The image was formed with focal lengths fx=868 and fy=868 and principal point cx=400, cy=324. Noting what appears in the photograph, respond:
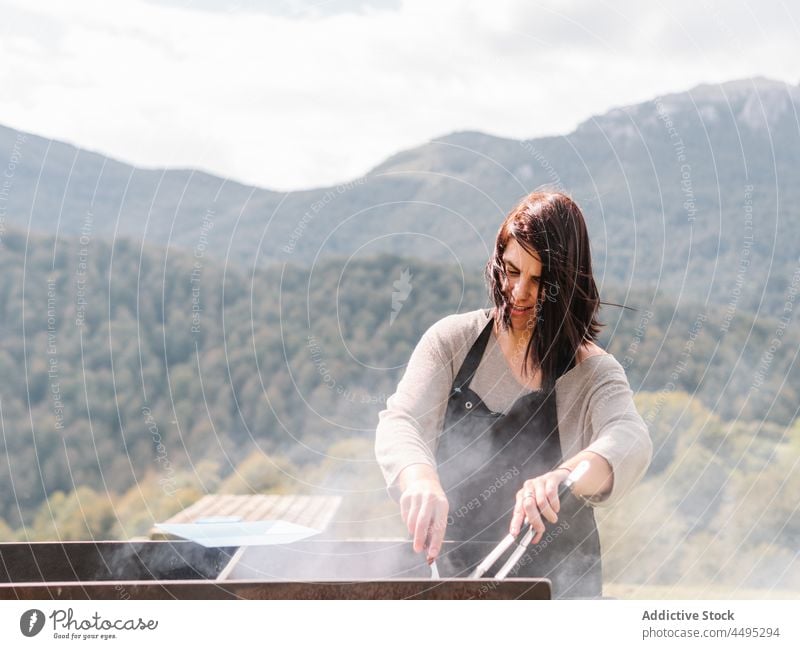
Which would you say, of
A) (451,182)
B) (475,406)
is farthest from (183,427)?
(475,406)

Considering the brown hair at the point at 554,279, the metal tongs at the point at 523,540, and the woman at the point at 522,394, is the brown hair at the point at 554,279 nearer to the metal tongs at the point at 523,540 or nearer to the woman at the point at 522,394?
the woman at the point at 522,394

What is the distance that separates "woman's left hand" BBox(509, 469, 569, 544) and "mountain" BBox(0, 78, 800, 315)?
0.59 meters

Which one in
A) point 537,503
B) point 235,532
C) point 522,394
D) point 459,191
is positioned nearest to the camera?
point 537,503

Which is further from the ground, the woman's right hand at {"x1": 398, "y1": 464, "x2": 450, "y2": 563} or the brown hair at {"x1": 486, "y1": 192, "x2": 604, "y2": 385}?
the brown hair at {"x1": 486, "y1": 192, "x2": 604, "y2": 385}

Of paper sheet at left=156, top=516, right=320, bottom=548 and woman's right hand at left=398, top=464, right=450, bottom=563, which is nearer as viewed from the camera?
woman's right hand at left=398, top=464, right=450, bottom=563

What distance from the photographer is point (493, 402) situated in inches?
41.4

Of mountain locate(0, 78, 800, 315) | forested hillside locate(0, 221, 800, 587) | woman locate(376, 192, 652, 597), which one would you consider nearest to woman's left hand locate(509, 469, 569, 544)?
woman locate(376, 192, 652, 597)

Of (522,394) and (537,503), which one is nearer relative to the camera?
(537,503)

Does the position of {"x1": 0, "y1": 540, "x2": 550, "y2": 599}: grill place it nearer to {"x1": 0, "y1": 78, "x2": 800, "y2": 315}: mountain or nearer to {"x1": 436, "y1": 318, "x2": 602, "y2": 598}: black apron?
{"x1": 436, "y1": 318, "x2": 602, "y2": 598}: black apron

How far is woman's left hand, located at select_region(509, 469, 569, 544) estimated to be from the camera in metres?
0.87

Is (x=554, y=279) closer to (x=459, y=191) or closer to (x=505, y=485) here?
(x=505, y=485)

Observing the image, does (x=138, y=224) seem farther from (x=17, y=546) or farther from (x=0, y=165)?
(x=17, y=546)

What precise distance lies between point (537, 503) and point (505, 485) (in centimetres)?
22

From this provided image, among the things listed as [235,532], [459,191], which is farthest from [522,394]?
[459,191]
